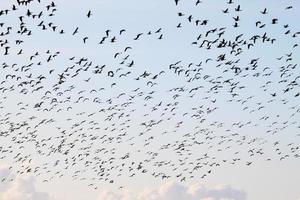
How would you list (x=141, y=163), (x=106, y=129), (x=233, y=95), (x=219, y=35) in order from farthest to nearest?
1. (x=141, y=163)
2. (x=106, y=129)
3. (x=233, y=95)
4. (x=219, y=35)

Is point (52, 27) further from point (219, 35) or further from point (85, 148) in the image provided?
point (85, 148)

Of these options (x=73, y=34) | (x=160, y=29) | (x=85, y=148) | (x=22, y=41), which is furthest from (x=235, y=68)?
(x=85, y=148)

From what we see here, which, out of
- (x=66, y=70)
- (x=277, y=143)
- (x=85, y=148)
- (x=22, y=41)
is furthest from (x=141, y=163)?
(x=22, y=41)

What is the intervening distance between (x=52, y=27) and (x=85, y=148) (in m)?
26.5

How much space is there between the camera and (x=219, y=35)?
54.0 meters

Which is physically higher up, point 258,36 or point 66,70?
point 66,70

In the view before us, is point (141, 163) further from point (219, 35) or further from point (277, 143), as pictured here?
point (219, 35)

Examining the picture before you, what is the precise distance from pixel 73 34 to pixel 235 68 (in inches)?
522

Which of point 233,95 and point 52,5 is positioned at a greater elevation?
point 52,5

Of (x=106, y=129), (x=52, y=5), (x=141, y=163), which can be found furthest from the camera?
(x=141, y=163)

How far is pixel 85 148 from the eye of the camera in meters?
82.3

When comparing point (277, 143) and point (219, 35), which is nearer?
point (219, 35)

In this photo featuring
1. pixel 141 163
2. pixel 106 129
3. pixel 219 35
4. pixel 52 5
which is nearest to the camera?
pixel 219 35

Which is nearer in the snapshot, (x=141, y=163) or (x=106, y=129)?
(x=106, y=129)
